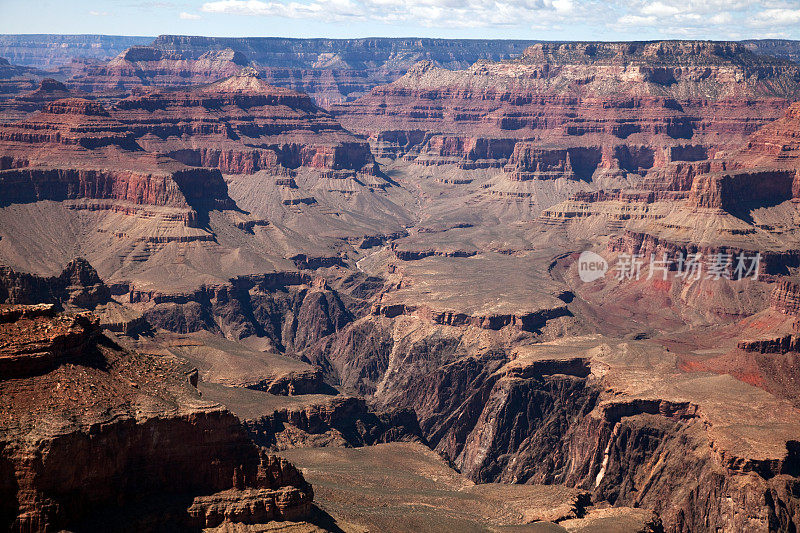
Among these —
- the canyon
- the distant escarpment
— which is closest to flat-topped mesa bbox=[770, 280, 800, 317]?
the canyon

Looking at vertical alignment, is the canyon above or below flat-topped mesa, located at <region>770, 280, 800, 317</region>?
below

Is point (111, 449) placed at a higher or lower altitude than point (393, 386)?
higher

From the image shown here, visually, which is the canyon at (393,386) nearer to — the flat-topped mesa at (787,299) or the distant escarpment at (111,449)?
the distant escarpment at (111,449)

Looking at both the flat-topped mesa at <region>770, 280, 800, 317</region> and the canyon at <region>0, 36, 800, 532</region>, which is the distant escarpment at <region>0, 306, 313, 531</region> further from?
the flat-topped mesa at <region>770, 280, 800, 317</region>

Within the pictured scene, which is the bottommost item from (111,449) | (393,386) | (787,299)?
(393,386)

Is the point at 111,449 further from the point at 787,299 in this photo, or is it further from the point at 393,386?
the point at 787,299

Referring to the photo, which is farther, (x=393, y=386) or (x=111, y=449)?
(x=393, y=386)

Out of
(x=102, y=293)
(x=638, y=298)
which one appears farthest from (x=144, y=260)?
(x=638, y=298)

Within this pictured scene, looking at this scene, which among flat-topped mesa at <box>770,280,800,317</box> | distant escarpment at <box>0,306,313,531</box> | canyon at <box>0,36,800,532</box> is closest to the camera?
distant escarpment at <box>0,306,313,531</box>

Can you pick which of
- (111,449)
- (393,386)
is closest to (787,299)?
(393,386)
